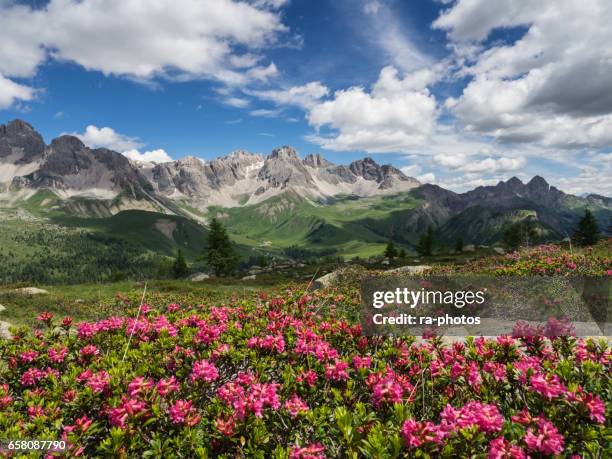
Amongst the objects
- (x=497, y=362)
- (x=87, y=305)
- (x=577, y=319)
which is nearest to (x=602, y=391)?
(x=497, y=362)

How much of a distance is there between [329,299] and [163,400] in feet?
27.2

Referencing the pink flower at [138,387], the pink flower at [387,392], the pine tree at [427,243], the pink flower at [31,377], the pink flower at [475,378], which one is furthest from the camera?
the pine tree at [427,243]

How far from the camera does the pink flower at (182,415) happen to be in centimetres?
427

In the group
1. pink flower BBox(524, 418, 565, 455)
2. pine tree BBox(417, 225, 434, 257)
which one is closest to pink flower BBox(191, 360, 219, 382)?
pink flower BBox(524, 418, 565, 455)

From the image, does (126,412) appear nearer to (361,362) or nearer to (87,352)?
(87,352)

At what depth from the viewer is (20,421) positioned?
14.3 ft

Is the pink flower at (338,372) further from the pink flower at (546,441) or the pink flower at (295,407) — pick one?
the pink flower at (546,441)

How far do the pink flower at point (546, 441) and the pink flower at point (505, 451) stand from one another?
0.43 feet

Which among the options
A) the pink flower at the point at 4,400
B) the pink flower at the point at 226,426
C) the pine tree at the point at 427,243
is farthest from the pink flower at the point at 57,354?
the pine tree at the point at 427,243

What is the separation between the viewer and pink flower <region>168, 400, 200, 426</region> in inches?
168

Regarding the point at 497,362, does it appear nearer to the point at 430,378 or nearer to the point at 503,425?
the point at 430,378

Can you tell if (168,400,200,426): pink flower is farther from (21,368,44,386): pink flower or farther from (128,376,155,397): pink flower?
(21,368,44,386): pink flower

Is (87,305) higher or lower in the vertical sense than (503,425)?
lower

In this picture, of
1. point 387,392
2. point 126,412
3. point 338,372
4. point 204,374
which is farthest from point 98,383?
point 387,392
